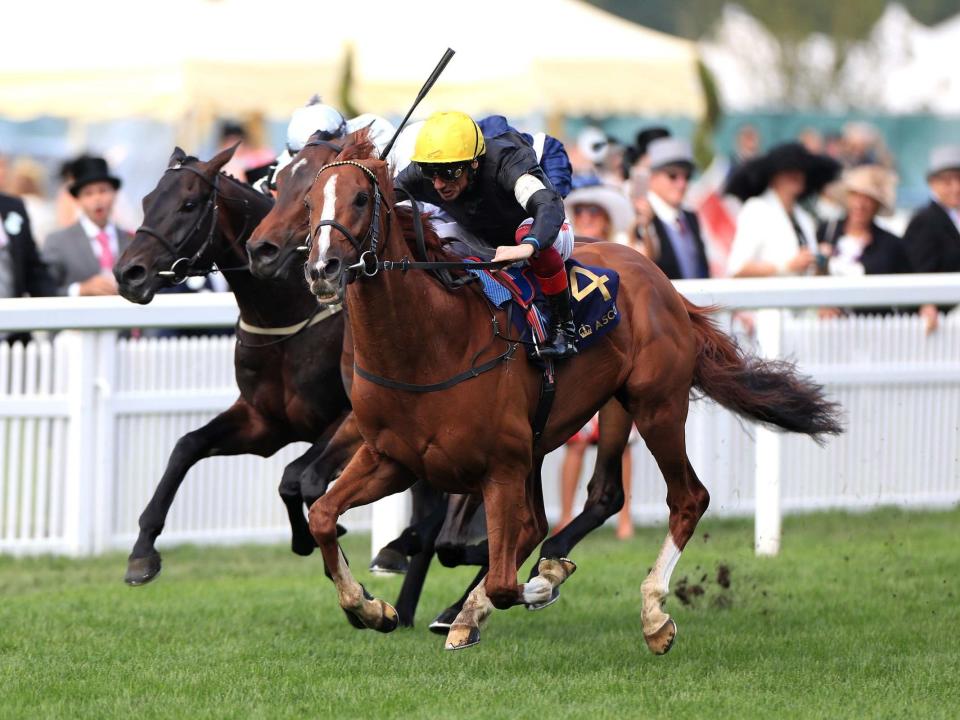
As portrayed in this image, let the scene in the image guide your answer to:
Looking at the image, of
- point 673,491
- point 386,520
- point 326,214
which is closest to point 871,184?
point 386,520

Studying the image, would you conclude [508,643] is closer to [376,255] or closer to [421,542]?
[421,542]

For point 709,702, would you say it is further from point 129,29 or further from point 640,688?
point 129,29

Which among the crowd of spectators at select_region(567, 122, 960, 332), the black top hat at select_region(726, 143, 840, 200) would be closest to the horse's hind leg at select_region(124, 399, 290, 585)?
the crowd of spectators at select_region(567, 122, 960, 332)

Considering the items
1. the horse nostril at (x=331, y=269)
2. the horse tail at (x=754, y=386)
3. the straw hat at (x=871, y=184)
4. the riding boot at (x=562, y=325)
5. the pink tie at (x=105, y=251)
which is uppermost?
the horse nostril at (x=331, y=269)

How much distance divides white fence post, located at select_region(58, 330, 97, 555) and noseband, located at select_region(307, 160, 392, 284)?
3466mm

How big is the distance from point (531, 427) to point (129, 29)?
413 inches

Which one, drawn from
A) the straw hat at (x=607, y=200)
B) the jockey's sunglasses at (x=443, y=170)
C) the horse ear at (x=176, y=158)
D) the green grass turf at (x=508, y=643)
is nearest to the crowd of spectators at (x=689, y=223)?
the straw hat at (x=607, y=200)

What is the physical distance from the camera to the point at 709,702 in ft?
18.5

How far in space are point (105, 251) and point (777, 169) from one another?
4.13 meters

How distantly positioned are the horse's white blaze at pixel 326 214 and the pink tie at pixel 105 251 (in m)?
4.67

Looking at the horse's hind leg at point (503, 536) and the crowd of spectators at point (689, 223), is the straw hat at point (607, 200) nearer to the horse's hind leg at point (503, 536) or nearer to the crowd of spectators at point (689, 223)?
the crowd of spectators at point (689, 223)

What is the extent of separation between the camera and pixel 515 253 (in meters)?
5.62

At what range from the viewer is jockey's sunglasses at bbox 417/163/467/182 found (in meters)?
5.92

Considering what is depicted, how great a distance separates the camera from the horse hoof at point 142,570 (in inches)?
258
